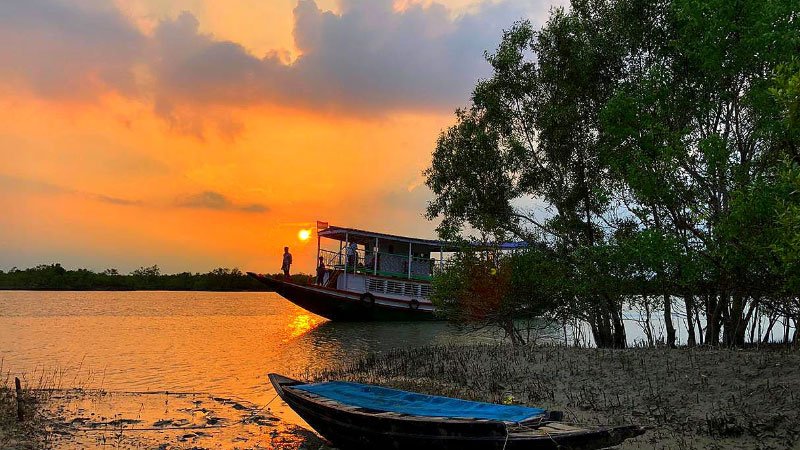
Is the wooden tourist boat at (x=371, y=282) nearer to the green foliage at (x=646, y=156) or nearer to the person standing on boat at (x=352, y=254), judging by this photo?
the person standing on boat at (x=352, y=254)

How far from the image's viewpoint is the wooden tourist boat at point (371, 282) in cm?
4066

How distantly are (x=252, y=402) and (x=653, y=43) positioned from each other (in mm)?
14125

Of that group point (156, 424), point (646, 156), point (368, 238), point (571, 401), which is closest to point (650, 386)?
point (571, 401)

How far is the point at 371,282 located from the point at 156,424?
101ft

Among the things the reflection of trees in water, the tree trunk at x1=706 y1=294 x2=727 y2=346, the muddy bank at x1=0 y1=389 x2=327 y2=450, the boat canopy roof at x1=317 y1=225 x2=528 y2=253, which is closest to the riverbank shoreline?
the muddy bank at x1=0 y1=389 x2=327 y2=450

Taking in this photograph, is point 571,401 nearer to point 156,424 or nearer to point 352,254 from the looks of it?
point 156,424

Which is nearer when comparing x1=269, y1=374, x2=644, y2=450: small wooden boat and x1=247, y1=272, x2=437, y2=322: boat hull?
x1=269, y1=374, x2=644, y2=450: small wooden boat

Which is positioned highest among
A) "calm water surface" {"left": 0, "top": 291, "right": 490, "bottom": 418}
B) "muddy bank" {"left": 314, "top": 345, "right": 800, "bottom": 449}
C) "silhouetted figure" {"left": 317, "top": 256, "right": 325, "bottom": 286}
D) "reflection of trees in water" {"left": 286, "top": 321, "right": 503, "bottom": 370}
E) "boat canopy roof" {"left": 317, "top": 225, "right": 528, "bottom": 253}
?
"boat canopy roof" {"left": 317, "top": 225, "right": 528, "bottom": 253}

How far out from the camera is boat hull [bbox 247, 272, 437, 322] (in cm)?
4053

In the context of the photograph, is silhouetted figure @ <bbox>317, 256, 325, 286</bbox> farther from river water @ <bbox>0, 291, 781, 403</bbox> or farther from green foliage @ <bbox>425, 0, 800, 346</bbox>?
green foliage @ <bbox>425, 0, 800, 346</bbox>

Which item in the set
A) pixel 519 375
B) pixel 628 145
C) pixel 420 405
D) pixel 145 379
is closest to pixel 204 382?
pixel 145 379

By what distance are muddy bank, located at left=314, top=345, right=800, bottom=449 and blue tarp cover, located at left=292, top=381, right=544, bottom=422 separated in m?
2.37

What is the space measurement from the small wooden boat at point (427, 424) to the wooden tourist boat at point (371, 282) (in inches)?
1177

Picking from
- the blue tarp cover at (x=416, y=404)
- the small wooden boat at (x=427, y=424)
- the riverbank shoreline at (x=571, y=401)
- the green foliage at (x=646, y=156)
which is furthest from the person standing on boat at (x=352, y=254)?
the small wooden boat at (x=427, y=424)
